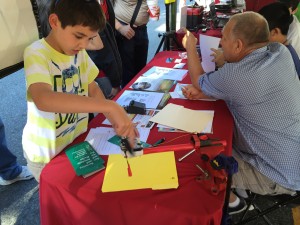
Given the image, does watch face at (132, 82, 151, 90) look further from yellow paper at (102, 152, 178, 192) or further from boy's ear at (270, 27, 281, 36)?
boy's ear at (270, 27, 281, 36)

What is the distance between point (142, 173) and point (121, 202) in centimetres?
13

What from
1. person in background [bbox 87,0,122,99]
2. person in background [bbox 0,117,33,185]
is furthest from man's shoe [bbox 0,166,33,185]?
person in background [bbox 87,0,122,99]

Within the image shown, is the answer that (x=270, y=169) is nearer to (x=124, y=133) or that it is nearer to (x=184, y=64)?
(x=124, y=133)

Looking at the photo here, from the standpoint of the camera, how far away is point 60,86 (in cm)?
104

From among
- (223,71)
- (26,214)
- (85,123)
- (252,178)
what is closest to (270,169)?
(252,178)

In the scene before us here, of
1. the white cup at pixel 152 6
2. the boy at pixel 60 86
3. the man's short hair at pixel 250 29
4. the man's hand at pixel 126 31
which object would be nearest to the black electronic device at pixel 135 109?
the boy at pixel 60 86

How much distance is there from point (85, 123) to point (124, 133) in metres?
0.40

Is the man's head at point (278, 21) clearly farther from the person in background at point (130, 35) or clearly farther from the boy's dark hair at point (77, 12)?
the boy's dark hair at point (77, 12)

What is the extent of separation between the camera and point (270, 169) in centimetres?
115

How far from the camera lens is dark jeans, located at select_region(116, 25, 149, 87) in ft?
8.19

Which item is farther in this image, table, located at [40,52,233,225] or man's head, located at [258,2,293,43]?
man's head, located at [258,2,293,43]

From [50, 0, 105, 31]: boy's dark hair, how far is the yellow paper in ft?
1.68

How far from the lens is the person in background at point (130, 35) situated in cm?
238

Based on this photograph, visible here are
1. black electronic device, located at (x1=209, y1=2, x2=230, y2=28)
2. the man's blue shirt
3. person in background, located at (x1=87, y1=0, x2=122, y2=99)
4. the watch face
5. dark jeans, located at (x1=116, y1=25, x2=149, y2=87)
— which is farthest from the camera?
black electronic device, located at (x1=209, y1=2, x2=230, y2=28)
